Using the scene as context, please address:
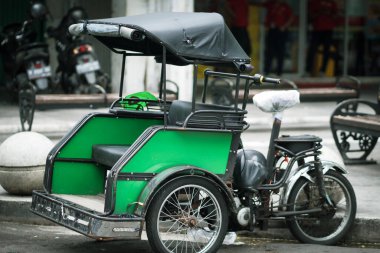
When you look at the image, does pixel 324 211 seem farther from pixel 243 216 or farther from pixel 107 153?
pixel 107 153

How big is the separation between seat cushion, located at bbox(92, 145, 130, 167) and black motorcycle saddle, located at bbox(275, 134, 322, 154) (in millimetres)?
1290

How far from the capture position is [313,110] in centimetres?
1816

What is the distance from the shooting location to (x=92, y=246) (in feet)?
28.3

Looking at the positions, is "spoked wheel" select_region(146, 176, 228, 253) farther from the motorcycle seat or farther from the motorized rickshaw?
the motorcycle seat

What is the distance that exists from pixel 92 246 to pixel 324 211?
6.41ft

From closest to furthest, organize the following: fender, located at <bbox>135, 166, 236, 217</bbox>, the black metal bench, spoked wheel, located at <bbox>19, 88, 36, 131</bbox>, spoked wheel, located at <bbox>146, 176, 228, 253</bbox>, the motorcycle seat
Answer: fender, located at <bbox>135, 166, 236, 217</bbox> < spoked wheel, located at <bbox>146, 176, 228, 253</bbox> < the black metal bench < spoked wheel, located at <bbox>19, 88, 36, 131</bbox> < the motorcycle seat

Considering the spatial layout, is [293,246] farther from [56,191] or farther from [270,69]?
[270,69]

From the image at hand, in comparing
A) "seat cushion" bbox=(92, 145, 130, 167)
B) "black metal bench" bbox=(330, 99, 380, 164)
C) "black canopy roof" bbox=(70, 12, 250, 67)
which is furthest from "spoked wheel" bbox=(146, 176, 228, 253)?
"black metal bench" bbox=(330, 99, 380, 164)

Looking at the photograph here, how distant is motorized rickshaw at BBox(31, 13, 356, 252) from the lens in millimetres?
7750

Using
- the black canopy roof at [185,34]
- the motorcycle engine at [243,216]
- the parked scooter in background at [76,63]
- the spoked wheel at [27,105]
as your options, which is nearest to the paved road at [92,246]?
the motorcycle engine at [243,216]

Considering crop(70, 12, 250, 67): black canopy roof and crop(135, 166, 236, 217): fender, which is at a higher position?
crop(70, 12, 250, 67): black canopy roof

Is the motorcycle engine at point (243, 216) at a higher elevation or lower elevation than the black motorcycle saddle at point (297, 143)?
lower

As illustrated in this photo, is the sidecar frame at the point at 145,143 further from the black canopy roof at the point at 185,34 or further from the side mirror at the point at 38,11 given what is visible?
the side mirror at the point at 38,11

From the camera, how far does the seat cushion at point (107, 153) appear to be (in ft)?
27.3
